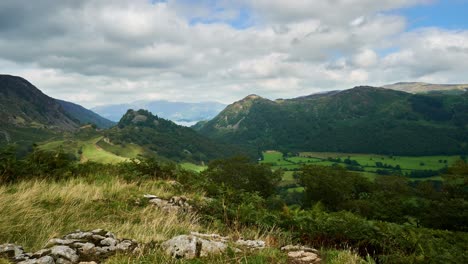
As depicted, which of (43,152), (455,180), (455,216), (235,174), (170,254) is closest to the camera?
(170,254)

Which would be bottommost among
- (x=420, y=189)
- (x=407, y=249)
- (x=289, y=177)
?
(x=289, y=177)

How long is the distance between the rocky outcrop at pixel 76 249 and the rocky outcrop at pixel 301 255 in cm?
308

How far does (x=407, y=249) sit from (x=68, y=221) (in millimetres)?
8624

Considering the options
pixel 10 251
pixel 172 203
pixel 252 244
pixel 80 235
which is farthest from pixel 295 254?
pixel 172 203

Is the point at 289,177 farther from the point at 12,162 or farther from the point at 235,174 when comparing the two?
the point at 12,162

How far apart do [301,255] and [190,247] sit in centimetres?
235

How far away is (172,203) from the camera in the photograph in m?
10.4

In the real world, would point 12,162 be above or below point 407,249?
above

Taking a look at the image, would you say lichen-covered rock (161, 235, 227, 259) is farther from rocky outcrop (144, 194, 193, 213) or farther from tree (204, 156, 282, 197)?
tree (204, 156, 282, 197)

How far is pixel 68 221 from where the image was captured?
7.35 meters

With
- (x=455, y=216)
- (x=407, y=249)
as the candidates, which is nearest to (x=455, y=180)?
(x=455, y=216)

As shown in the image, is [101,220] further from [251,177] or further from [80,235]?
[251,177]

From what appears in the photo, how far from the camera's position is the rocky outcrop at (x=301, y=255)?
574cm

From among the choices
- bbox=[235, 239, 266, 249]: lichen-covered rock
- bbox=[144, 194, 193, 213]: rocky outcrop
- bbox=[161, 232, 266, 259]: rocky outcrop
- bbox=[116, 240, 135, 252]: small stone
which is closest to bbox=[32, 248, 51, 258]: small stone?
bbox=[116, 240, 135, 252]: small stone
